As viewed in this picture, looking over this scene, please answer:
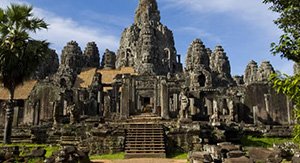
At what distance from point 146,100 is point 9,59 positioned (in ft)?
55.5

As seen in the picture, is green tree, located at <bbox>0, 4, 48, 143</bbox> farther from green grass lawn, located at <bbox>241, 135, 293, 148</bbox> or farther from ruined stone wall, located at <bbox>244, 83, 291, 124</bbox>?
ruined stone wall, located at <bbox>244, 83, 291, 124</bbox>

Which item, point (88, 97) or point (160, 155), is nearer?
point (160, 155)

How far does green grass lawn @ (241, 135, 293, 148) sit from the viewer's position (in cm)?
1753

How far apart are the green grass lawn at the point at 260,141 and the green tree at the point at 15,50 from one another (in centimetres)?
1259

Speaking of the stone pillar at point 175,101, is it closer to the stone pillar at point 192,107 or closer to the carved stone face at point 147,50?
the stone pillar at point 192,107

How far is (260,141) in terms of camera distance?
18469 mm

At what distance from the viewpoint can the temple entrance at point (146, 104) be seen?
94.3 ft

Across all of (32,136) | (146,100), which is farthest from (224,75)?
(32,136)

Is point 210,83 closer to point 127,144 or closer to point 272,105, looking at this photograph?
point 272,105

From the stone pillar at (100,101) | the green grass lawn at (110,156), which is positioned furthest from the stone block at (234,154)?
the stone pillar at (100,101)

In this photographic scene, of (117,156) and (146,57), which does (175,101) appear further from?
(117,156)

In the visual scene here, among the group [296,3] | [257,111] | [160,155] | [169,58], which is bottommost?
[160,155]

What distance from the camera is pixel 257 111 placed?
24859mm

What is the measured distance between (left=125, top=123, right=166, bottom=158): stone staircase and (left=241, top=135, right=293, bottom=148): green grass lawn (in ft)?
17.1
